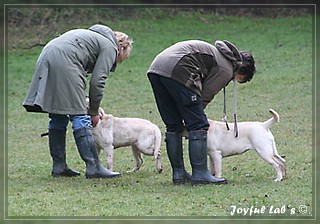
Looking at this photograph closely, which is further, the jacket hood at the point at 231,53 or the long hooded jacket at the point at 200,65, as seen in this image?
the jacket hood at the point at 231,53

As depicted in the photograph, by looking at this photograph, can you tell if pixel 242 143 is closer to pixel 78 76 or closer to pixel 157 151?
pixel 157 151

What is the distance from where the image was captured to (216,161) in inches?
267

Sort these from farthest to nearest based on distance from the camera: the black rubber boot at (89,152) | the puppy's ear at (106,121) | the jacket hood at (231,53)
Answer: the puppy's ear at (106,121), the black rubber boot at (89,152), the jacket hood at (231,53)

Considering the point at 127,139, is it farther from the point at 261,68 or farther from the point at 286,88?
the point at 261,68

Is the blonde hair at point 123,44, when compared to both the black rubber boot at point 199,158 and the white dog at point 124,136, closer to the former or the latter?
the white dog at point 124,136

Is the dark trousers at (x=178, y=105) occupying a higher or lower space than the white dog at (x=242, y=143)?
higher

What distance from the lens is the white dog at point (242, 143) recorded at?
22.1 ft

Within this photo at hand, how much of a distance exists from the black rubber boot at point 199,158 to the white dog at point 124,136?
966 millimetres

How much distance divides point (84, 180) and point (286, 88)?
7134 millimetres

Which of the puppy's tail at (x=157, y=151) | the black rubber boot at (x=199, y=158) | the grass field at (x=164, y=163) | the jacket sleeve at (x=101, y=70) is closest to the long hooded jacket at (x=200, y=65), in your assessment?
the black rubber boot at (x=199, y=158)

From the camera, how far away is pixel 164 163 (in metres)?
7.95

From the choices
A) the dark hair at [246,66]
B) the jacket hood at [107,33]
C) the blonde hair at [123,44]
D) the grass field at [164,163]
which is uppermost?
the jacket hood at [107,33]

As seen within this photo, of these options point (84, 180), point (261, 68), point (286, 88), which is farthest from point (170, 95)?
point (261, 68)

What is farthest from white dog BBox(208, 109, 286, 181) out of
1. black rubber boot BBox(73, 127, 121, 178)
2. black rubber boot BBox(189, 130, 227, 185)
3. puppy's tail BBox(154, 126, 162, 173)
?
black rubber boot BBox(73, 127, 121, 178)
